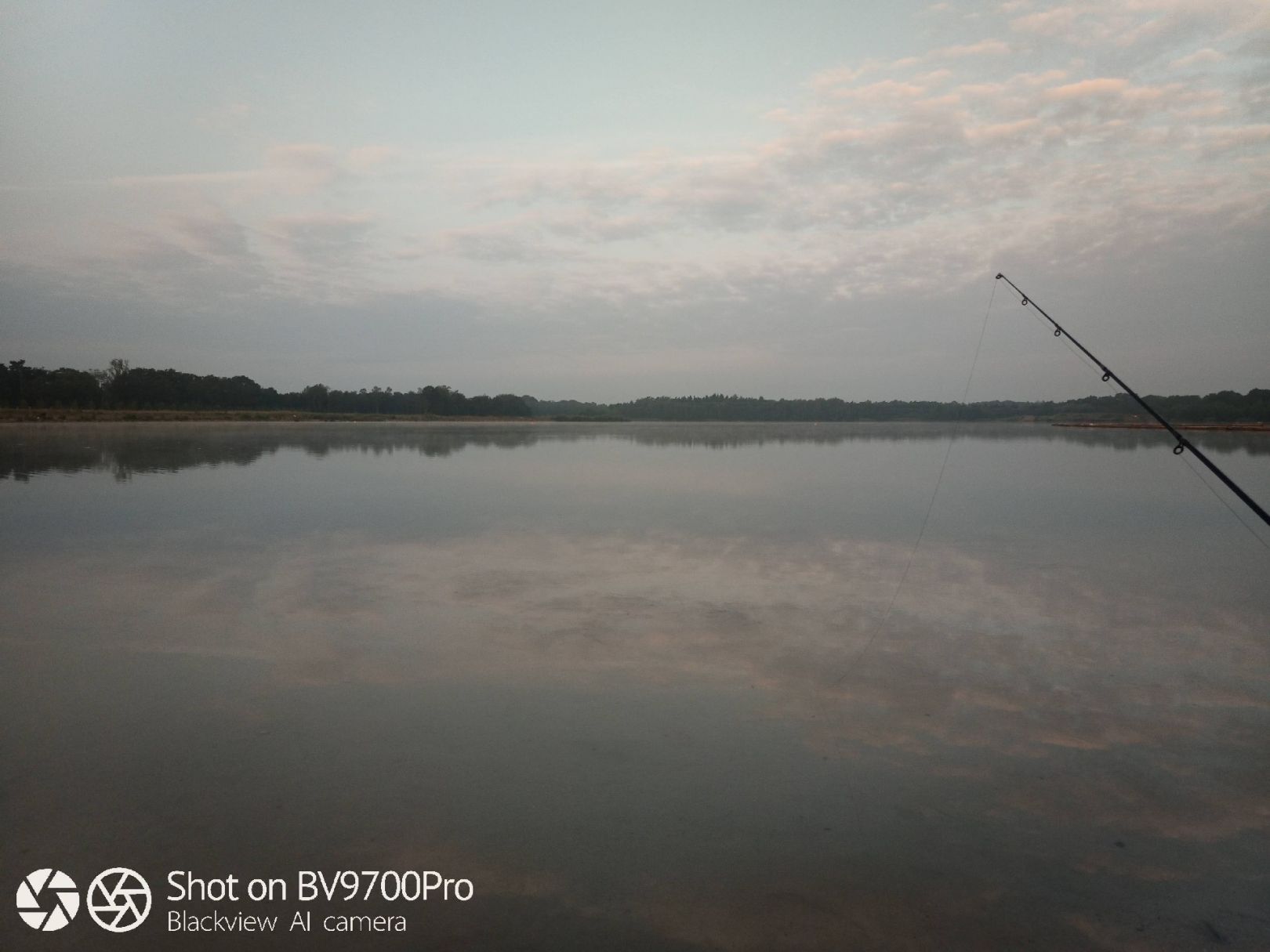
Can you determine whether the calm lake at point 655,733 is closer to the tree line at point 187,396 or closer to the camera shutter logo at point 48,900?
the camera shutter logo at point 48,900

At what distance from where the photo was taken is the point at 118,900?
3.66 meters

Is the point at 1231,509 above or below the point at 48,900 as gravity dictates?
above

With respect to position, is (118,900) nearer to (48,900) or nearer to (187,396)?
(48,900)

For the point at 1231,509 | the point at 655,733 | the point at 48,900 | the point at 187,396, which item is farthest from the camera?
the point at 187,396

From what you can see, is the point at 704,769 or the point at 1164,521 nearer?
the point at 704,769

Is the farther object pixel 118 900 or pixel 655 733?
pixel 655 733

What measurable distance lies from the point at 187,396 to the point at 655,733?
11287 cm

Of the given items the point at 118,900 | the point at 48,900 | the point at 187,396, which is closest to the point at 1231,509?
the point at 118,900

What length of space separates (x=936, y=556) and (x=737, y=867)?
9.58 metres

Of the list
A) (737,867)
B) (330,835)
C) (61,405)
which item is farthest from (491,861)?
(61,405)

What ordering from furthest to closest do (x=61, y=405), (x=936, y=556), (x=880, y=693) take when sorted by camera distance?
(x=61, y=405) < (x=936, y=556) < (x=880, y=693)

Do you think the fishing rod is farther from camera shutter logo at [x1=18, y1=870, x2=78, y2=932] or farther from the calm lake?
camera shutter logo at [x1=18, y1=870, x2=78, y2=932]

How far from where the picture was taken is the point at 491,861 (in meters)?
3.90

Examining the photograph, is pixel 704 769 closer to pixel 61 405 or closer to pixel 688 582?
pixel 688 582
